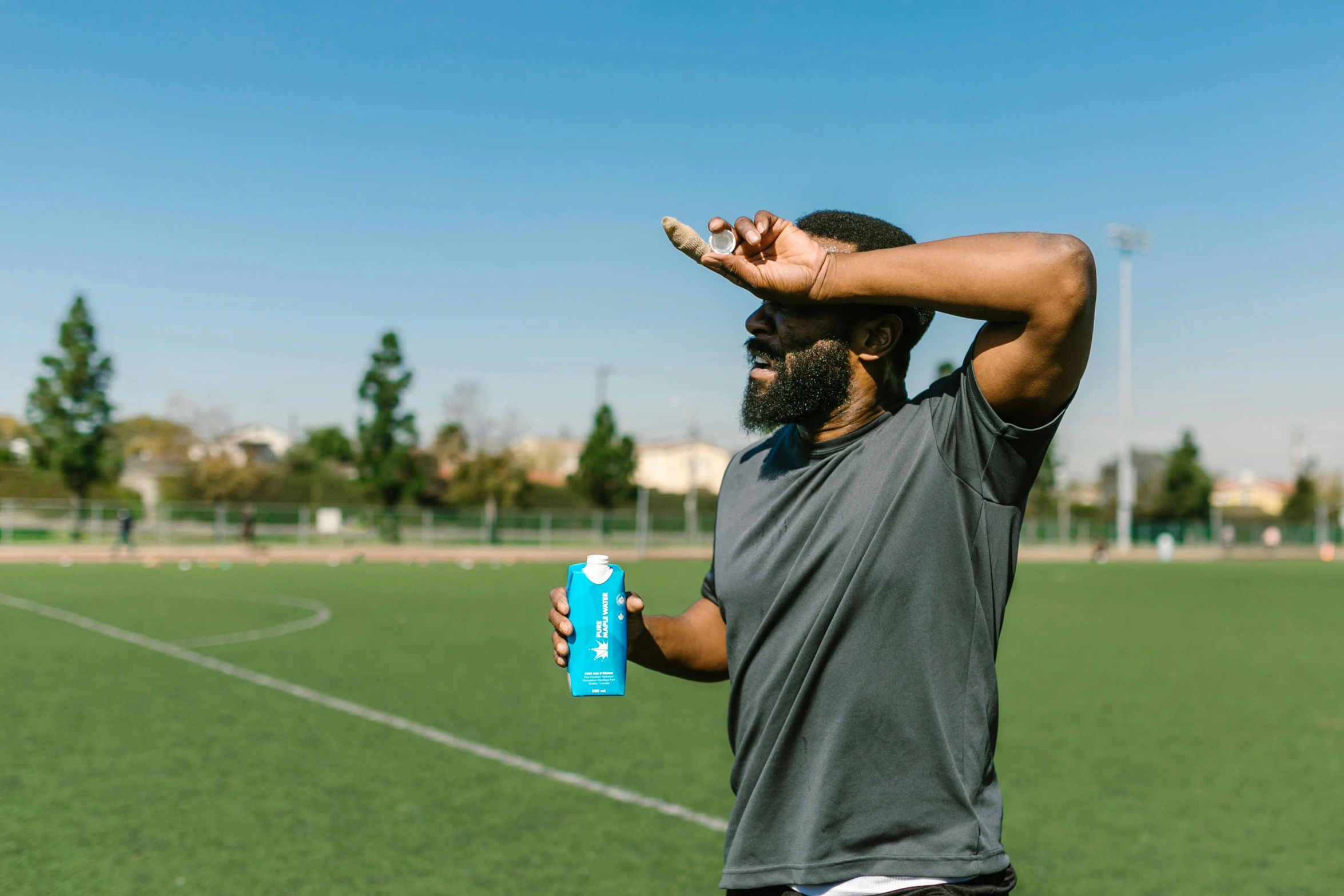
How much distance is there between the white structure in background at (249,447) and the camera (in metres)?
56.2

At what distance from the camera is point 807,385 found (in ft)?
7.18

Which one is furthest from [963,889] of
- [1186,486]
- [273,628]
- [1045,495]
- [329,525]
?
[1186,486]

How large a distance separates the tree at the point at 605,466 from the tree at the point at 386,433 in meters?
10.6

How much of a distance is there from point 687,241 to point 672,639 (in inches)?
40.6

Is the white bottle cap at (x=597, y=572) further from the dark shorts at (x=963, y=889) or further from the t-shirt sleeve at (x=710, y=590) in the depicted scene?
the dark shorts at (x=963, y=889)

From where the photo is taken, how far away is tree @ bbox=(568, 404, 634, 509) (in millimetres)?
59781

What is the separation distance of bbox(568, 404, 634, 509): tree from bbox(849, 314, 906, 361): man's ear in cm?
5752

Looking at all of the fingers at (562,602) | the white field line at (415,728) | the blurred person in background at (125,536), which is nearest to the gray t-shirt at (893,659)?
the fingers at (562,602)

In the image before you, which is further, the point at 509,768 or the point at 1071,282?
the point at 509,768

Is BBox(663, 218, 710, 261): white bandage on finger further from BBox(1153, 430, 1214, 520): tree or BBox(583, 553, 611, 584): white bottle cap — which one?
BBox(1153, 430, 1214, 520): tree

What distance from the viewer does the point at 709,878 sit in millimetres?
5520

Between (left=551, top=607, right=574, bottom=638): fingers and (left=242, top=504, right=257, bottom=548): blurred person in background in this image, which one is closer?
(left=551, top=607, right=574, bottom=638): fingers

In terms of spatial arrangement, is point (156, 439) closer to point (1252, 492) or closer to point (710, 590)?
point (710, 590)

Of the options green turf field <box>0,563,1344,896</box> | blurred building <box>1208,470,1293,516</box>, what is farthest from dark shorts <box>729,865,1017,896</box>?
blurred building <box>1208,470,1293,516</box>
